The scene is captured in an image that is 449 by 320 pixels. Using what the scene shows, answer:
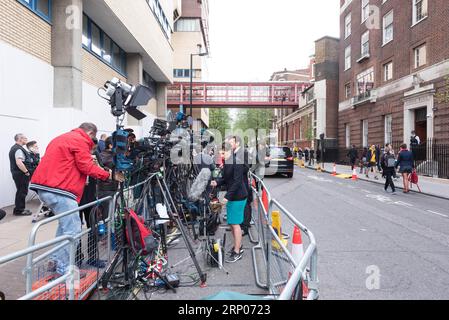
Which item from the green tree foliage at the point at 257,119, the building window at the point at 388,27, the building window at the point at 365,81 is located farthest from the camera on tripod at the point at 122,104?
the green tree foliage at the point at 257,119

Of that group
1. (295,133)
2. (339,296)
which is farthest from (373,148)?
(295,133)

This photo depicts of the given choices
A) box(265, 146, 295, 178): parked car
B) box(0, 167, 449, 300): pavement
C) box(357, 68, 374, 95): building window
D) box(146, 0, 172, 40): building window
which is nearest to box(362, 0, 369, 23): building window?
box(357, 68, 374, 95): building window

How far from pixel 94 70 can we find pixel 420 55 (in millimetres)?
19175

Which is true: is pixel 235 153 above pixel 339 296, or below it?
above

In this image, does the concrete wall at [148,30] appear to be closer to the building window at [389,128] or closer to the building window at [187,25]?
the building window at [389,128]

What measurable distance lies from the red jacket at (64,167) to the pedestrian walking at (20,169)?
4212 mm

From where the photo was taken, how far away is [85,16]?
43.8 ft

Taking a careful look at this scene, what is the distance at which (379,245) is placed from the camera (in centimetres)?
637

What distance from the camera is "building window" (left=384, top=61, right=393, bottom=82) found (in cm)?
2589

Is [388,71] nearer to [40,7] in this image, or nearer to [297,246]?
[40,7]

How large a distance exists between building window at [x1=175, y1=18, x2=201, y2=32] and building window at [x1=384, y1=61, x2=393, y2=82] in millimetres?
27215

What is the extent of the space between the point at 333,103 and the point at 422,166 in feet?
68.1

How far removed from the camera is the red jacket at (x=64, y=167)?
4246 mm
